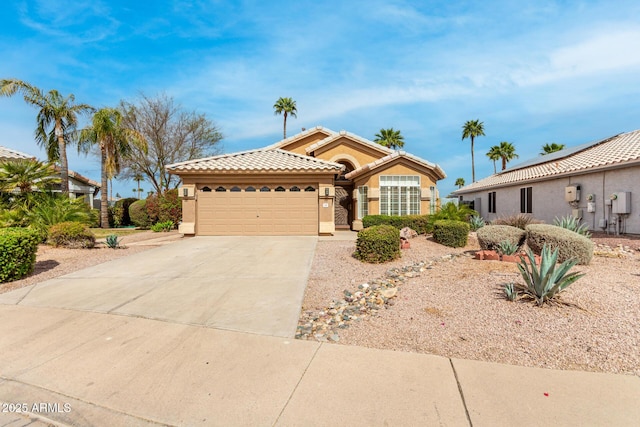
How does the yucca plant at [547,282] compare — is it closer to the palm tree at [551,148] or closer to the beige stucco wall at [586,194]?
the beige stucco wall at [586,194]

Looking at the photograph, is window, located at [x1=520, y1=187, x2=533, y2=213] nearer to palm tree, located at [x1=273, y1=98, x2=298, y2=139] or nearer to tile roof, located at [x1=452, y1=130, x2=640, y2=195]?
tile roof, located at [x1=452, y1=130, x2=640, y2=195]

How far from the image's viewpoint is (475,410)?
2.76 meters

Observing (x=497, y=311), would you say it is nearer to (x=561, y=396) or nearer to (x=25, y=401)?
(x=561, y=396)

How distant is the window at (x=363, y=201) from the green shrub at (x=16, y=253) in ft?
44.0

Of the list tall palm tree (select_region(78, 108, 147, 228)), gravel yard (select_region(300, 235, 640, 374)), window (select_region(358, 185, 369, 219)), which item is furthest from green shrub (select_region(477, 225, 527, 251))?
tall palm tree (select_region(78, 108, 147, 228))

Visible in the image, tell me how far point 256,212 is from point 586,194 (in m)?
15.1

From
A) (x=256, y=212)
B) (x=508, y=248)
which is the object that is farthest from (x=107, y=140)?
(x=508, y=248)

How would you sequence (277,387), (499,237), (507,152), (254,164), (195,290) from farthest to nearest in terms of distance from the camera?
(507,152), (254,164), (499,237), (195,290), (277,387)

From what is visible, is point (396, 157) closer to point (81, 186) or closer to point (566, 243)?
point (566, 243)

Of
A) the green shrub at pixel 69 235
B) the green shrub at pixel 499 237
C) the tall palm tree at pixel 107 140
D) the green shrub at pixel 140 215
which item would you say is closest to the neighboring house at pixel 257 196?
the green shrub at pixel 69 235

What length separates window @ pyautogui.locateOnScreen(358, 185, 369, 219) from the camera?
17.4m

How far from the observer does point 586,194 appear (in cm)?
1470

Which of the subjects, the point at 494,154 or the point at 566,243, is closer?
the point at 566,243

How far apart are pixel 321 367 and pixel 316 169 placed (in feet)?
40.6
